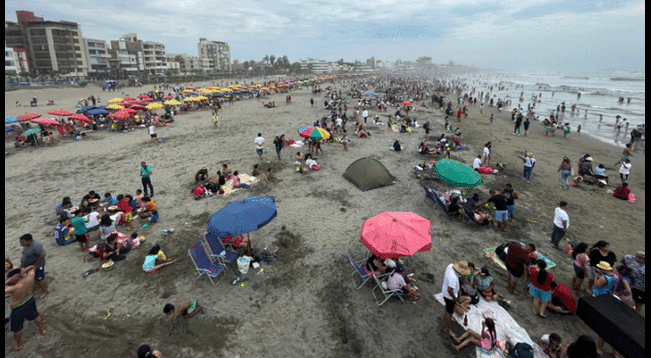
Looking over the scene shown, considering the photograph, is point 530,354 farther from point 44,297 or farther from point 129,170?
point 129,170

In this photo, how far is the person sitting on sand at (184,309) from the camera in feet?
18.0

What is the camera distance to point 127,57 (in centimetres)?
8512

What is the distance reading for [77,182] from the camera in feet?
41.3

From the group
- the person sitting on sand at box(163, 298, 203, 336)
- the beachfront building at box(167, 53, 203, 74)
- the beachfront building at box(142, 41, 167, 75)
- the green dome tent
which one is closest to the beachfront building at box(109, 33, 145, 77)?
the beachfront building at box(142, 41, 167, 75)

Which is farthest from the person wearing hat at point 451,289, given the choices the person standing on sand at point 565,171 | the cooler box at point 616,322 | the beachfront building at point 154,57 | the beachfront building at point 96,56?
the beachfront building at point 154,57

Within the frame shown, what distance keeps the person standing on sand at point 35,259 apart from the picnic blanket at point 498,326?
29.1ft

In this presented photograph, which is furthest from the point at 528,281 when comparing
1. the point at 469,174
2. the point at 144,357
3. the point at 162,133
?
the point at 162,133

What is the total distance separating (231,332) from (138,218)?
20.4ft

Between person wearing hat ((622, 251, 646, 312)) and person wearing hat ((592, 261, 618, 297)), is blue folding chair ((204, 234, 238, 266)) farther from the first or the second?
person wearing hat ((622, 251, 646, 312))

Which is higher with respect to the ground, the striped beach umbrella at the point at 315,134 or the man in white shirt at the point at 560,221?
the striped beach umbrella at the point at 315,134

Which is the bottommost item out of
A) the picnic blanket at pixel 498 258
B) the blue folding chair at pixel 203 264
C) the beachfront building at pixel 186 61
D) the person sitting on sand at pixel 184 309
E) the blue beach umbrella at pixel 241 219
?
the picnic blanket at pixel 498 258

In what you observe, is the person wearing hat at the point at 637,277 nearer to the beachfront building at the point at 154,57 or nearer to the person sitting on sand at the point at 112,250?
the person sitting on sand at the point at 112,250

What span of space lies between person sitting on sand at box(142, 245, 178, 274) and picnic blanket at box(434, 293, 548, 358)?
6741 mm

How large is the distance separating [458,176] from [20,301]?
10616 millimetres
